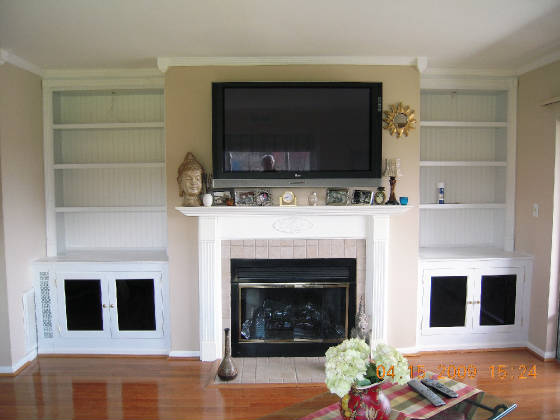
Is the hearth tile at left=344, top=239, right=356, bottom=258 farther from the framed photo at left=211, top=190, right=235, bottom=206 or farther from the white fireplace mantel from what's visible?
the framed photo at left=211, top=190, right=235, bottom=206

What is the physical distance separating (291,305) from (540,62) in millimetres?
2937

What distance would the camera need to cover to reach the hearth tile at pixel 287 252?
3.14m

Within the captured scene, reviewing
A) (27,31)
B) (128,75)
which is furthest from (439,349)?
(27,31)

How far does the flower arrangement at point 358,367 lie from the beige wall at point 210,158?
168 centimetres

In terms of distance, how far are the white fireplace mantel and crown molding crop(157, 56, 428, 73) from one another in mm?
1226

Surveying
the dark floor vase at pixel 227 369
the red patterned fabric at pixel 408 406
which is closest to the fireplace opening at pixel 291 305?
the dark floor vase at pixel 227 369

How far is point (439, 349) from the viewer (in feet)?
10.9

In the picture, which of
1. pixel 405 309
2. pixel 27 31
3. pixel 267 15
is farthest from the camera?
pixel 405 309

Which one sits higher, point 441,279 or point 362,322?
point 441,279

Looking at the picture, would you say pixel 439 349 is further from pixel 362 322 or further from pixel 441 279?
pixel 362 322

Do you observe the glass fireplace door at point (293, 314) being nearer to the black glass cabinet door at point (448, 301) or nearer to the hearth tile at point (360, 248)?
the hearth tile at point (360, 248)

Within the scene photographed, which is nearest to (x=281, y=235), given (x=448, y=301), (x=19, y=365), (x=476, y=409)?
(x=448, y=301)

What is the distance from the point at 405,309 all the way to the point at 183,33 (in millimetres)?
2781

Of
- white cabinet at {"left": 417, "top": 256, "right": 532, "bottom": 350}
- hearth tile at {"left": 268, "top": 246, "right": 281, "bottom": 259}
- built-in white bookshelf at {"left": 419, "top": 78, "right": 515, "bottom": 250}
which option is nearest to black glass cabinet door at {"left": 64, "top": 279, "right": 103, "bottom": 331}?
hearth tile at {"left": 268, "top": 246, "right": 281, "bottom": 259}
